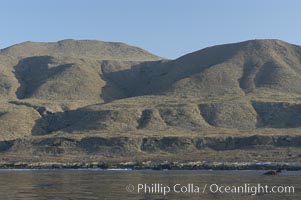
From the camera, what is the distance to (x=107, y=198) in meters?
43.3

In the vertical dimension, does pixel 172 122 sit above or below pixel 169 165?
above

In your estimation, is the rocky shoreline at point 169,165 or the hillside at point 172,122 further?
the hillside at point 172,122

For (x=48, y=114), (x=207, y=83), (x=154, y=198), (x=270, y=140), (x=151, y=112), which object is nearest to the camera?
(x=154, y=198)

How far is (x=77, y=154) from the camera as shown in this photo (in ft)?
465

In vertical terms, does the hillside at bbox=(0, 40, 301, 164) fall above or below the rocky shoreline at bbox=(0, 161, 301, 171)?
above

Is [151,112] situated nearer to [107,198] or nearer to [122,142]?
[122,142]

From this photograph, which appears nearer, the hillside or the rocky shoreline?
the rocky shoreline

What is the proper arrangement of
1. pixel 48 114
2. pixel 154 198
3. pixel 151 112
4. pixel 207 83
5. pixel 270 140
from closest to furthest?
pixel 154 198 → pixel 270 140 → pixel 151 112 → pixel 48 114 → pixel 207 83

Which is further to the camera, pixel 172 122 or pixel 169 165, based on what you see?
pixel 172 122

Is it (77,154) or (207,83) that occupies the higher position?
(207,83)

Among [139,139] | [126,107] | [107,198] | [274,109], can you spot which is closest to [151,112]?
[126,107]

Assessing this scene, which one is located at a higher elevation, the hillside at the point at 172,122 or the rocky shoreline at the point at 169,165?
the hillside at the point at 172,122

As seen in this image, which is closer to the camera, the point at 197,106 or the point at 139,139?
the point at 139,139

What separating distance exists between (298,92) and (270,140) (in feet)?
181
